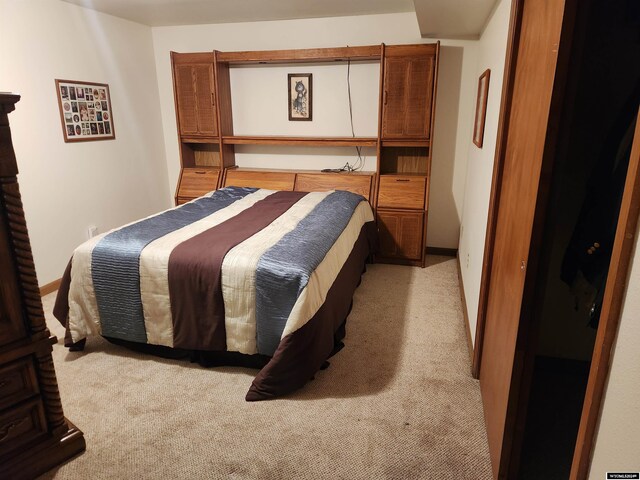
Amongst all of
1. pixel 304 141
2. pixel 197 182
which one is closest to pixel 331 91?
pixel 304 141

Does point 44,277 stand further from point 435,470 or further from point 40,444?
point 435,470

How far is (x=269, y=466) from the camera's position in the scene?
172 centimetres

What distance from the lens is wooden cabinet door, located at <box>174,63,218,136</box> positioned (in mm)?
4171

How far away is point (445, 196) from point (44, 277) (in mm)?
3597

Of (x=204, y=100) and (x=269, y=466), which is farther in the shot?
(x=204, y=100)

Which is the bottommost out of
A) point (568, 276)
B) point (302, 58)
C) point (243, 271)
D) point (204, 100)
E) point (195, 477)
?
point (195, 477)

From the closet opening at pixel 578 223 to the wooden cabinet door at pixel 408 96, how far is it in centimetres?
192

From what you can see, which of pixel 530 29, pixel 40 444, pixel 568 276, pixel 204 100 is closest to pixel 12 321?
pixel 40 444

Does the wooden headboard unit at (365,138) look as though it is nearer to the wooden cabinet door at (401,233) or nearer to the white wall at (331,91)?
the wooden cabinet door at (401,233)

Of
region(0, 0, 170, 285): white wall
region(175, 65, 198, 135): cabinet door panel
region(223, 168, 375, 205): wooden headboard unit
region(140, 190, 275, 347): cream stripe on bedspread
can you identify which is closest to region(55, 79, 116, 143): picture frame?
region(0, 0, 170, 285): white wall

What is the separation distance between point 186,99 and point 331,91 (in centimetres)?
145

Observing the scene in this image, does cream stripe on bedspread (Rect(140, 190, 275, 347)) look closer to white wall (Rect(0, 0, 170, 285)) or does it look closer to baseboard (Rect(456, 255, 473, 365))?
white wall (Rect(0, 0, 170, 285))

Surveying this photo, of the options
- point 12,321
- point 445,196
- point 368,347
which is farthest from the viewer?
point 445,196

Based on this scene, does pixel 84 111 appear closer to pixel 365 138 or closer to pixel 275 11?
pixel 275 11
